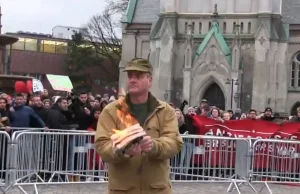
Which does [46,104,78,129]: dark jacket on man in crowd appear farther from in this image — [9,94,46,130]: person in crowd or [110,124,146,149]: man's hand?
[110,124,146,149]: man's hand

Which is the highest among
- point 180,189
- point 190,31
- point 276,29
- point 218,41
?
point 276,29

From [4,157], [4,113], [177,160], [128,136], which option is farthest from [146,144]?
[4,113]

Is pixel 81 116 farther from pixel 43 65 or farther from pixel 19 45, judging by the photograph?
pixel 19 45

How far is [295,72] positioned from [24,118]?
151ft

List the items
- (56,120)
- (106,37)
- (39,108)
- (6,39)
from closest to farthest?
(56,120)
(39,108)
(6,39)
(106,37)

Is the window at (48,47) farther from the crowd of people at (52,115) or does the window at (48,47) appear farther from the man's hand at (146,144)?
the man's hand at (146,144)

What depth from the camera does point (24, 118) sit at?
1513 centimetres

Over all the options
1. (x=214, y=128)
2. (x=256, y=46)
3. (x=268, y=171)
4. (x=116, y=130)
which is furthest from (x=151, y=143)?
(x=256, y=46)

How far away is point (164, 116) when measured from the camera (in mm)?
6406

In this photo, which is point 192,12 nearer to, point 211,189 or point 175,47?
point 175,47

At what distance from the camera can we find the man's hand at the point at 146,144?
579 centimetres

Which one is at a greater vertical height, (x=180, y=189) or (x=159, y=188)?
(x=159, y=188)

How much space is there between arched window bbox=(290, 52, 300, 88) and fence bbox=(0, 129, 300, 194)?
144 ft

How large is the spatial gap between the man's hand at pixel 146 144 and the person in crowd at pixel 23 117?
9491mm
